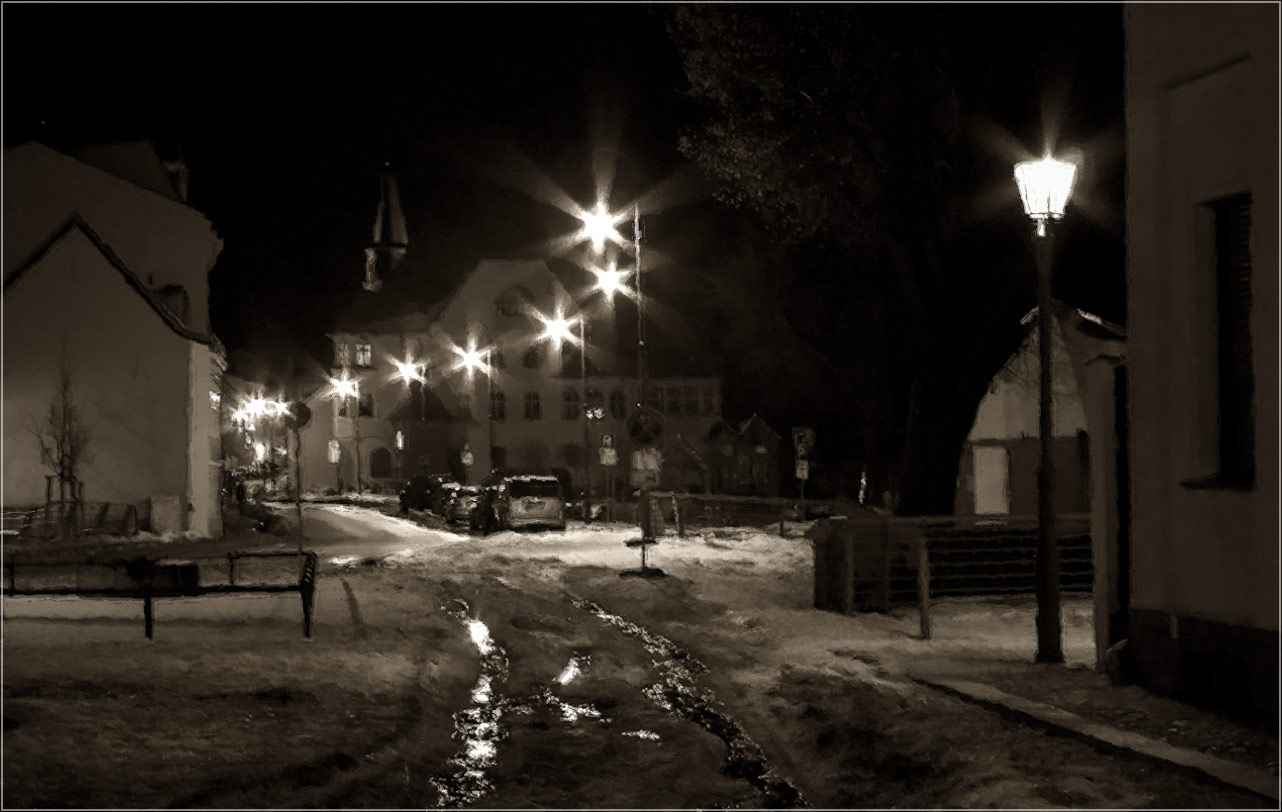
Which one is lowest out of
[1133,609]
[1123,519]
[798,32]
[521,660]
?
[521,660]

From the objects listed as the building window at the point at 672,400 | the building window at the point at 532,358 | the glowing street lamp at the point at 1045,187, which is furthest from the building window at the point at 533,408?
the glowing street lamp at the point at 1045,187

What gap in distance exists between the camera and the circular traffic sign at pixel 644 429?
71.7 ft

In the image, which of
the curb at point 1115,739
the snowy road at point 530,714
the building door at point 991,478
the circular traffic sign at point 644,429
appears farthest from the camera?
the building door at point 991,478

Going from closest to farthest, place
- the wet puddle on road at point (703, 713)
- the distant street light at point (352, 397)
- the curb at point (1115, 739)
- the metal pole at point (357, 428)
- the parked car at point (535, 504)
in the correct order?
1. the curb at point (1115, 739)
2. the wet puddle on road at point (703, 713)
3. the parked car at point (535, 504)
4. the distant street light at point (352, 397)
5. the metal pole at point (357, 428)

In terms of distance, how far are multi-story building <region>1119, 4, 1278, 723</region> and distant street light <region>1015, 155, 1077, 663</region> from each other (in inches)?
60.0

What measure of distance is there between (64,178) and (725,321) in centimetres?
4548

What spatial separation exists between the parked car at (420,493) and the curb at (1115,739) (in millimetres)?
40677

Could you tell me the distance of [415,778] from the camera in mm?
8414

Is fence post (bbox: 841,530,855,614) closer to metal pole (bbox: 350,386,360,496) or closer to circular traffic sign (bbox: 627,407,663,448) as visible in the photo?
circular traffic sign (bbox: 627,407,663,448)

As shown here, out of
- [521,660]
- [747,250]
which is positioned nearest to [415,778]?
[521,660]

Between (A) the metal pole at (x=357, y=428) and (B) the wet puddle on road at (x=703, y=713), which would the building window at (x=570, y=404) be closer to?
(A) the metal pole at (x=357, y=428)

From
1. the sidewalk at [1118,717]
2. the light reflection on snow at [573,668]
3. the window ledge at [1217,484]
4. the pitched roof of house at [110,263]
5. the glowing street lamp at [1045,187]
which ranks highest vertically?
the pitched roof of house at [110,263]

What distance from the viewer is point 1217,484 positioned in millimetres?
9523

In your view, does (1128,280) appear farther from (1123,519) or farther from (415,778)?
(415,778)
